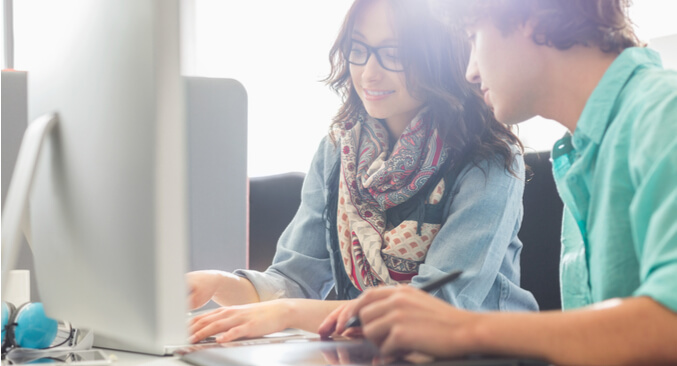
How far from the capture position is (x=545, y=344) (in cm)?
47

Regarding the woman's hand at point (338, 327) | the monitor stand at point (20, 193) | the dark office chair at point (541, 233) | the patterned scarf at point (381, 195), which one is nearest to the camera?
the monitor stand at point (20, 193)

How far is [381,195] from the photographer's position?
127 centimetres

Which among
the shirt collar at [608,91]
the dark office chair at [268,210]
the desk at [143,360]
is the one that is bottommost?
the dark office chair at [268,210]

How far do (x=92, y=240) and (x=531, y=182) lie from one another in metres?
0.99

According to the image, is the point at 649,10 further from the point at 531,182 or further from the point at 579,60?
the point at 579,60

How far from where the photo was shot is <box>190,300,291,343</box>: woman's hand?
2.58 ft

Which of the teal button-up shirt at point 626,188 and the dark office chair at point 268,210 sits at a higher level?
the teal button-up shirt at point 626,188

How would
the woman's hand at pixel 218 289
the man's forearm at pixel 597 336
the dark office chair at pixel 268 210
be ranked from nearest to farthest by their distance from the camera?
the man's forearm at pixel 597 336
the woman's hand at pixel 218 289
the dark office chair at pixel 268 210

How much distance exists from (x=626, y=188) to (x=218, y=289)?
64cm

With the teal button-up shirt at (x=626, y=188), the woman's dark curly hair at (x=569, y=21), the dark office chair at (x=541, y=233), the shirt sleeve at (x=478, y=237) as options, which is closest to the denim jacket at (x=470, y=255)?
the shirt sleeve at (x=478, y=237)

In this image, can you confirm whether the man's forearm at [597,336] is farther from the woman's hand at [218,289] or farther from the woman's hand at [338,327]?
the woman's hand at [218,289]

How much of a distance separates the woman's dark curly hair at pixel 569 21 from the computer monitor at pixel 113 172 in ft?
1.51

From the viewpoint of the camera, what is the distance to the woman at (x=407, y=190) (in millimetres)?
1090

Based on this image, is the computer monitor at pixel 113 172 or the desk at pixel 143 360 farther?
the desk at pixel 143 360
